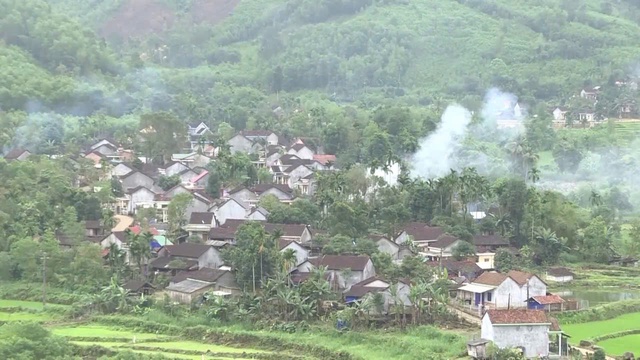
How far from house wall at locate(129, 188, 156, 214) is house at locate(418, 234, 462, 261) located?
1546cm

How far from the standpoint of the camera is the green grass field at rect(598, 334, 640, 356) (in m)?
32.5

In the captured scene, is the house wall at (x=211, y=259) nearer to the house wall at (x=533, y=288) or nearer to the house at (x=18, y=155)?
the house wall at (x=533, y=288)

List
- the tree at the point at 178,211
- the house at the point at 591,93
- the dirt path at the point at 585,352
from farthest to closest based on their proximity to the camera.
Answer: the house at the point at 591,93, the tree at the point at 178,211, the dirt path at the point at 585,352

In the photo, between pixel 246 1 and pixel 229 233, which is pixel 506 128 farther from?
pixel 246 1

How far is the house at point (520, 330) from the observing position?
3130 cm

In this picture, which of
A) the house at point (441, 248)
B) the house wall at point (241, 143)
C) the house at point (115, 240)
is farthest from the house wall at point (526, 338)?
the house wall at point (241, 143)

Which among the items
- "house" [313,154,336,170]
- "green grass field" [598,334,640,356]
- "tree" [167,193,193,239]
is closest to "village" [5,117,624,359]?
"house" [313,154,336,170]

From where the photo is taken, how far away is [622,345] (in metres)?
33.4

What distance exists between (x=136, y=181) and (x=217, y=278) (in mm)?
18533

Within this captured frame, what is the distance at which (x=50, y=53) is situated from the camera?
8700 cm

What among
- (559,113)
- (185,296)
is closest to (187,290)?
(185,296)

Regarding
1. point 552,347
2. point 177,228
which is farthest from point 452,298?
point 177,228

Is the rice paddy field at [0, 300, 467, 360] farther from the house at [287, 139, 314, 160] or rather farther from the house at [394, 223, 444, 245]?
the house at [287, 139, 314, 160]

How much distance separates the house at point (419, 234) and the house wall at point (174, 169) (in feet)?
55.7
